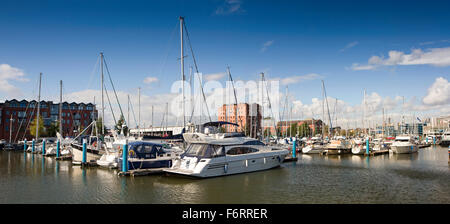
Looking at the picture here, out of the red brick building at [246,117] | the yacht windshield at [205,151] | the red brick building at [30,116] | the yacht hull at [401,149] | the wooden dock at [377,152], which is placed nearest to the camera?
the yacht windshield at [205,151]

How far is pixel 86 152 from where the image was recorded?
30031mm

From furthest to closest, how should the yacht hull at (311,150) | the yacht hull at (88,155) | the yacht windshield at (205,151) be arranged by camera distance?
the yacht hull at (311,150) < the yacht hull at (88,155) < the yacht windshield at (205,151)

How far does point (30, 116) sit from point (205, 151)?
83402 mm

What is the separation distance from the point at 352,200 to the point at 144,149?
55.9ft

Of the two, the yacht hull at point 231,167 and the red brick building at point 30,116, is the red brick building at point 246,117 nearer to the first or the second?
the yacht hull at point 231,167

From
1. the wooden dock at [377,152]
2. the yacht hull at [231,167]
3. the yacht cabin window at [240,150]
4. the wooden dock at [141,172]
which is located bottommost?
the wooden dock at [377,152]

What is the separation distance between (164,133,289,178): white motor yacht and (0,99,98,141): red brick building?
65.5 meters

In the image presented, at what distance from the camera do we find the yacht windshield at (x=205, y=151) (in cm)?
2188

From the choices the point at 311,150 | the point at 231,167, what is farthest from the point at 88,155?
the point at 311,150

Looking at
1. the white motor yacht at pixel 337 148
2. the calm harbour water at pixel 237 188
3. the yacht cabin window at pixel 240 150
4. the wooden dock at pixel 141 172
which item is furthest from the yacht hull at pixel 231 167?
the white motor yacht at pixel 337 148

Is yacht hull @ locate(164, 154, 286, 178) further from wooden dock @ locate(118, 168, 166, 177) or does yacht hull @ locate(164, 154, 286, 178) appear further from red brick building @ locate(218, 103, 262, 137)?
red brick building @ locate(218, 103, 262, 137)

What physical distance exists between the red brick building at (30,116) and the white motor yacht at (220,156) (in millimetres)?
65473
